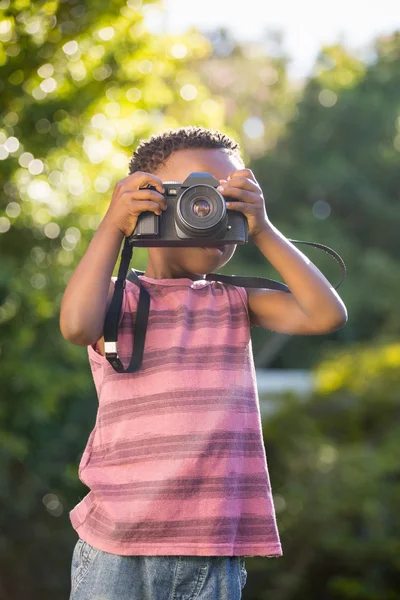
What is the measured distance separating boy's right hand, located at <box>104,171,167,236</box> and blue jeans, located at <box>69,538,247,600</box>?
580 mm

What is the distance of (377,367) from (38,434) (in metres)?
2.91

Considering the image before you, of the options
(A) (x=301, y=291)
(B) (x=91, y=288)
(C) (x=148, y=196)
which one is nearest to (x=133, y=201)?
(C) (x=148, y=196)

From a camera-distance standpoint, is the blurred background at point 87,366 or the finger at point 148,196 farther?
the blurred background at point 87,366

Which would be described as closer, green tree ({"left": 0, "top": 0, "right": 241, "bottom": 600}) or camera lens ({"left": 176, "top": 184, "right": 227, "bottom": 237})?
camera lens ({"left": 176, "top": 184, "right": 227, "bottom": 237})

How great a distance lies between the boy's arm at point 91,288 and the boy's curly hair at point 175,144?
0.77 feet

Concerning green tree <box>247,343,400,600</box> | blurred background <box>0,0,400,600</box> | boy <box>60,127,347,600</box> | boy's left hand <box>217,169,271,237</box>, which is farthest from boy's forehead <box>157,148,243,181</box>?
green tree <box>247,343,400,600</box>

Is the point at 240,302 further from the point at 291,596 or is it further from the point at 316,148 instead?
the point at 316,148

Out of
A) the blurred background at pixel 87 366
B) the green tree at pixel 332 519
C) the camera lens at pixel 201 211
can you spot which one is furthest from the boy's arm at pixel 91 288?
the green tree at pixel 332 519

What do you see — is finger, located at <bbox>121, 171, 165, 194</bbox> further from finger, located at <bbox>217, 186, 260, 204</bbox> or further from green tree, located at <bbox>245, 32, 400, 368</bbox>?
green tree, located at <bbox>245, 32, 400, 368</bbox>

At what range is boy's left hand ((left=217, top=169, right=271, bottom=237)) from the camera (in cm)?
175

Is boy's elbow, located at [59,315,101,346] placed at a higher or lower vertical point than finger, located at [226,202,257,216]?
lower

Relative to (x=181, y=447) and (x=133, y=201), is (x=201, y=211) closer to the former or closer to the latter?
(x=133, y=201)

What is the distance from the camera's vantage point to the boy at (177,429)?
1.75 metres

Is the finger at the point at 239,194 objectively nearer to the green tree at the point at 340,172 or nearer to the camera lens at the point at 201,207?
the camera lens at the point at 201,207
